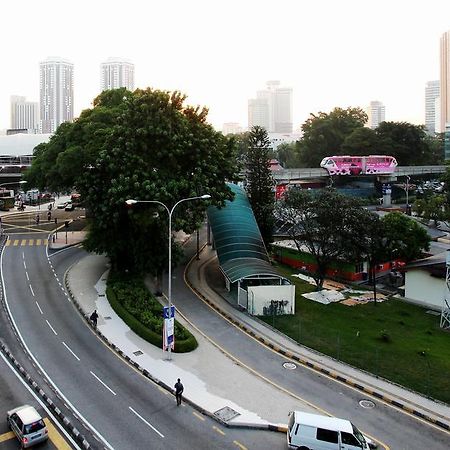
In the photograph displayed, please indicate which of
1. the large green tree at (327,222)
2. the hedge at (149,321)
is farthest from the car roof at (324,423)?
the large green tree at (327,222)

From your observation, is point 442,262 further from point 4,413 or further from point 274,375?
point 4,413

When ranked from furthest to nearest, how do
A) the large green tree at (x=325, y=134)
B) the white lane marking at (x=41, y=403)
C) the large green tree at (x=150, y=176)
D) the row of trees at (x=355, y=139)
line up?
the large green tree at (x=325, y=134) → the row of trees at (x=355, y=139) → the large green tree at (x=150, y=176) → the white lane marking at (x=41, y=403)

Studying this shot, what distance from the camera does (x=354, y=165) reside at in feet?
319

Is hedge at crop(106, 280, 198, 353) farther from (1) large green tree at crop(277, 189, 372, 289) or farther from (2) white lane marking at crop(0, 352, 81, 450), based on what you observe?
(1) large green tree at crop(277, 189, 372, 289)

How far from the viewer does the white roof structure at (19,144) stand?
116 metres

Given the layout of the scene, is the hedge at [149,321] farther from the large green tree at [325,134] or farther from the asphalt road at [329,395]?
the large green tree at [325,134]

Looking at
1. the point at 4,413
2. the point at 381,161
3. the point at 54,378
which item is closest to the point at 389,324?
the point at 54,378

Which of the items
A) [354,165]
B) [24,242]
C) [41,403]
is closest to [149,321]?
[41,403]

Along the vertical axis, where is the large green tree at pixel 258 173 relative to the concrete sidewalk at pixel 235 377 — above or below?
above

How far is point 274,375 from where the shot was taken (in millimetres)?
26156

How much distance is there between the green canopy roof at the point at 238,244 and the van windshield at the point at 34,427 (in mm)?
20382

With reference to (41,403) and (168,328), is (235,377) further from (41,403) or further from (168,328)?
(41,403)

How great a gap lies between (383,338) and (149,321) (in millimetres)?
14686

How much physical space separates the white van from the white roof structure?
110647mm
